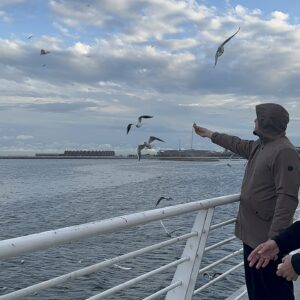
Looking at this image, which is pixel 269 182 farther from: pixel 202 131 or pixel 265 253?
pixel 202 131

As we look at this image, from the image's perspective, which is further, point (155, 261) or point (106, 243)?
point (106, 243)

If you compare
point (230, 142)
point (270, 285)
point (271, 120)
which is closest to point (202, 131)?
point (230, 142)

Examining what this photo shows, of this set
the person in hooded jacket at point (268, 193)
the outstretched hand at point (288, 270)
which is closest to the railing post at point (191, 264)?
the person in hooded jacket at point (268, 193)

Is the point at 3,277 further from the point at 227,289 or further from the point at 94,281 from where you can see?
the point at 227,289

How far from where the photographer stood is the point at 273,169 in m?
3.12

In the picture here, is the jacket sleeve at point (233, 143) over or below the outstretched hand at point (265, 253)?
over

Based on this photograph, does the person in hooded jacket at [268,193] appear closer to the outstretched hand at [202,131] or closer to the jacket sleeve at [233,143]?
the jacket sleeve at [233,143]

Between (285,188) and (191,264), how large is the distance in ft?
2.66

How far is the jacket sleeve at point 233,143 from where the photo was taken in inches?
146

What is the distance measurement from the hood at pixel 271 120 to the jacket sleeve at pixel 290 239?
0.87 metres

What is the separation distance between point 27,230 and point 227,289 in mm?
13026

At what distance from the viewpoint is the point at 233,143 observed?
12.6ft

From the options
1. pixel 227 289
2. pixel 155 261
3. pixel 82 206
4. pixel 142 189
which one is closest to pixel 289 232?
pixel 227 289

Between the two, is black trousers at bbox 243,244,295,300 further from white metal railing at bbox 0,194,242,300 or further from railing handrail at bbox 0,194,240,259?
railing handrail at bbox 0,194,240,259
